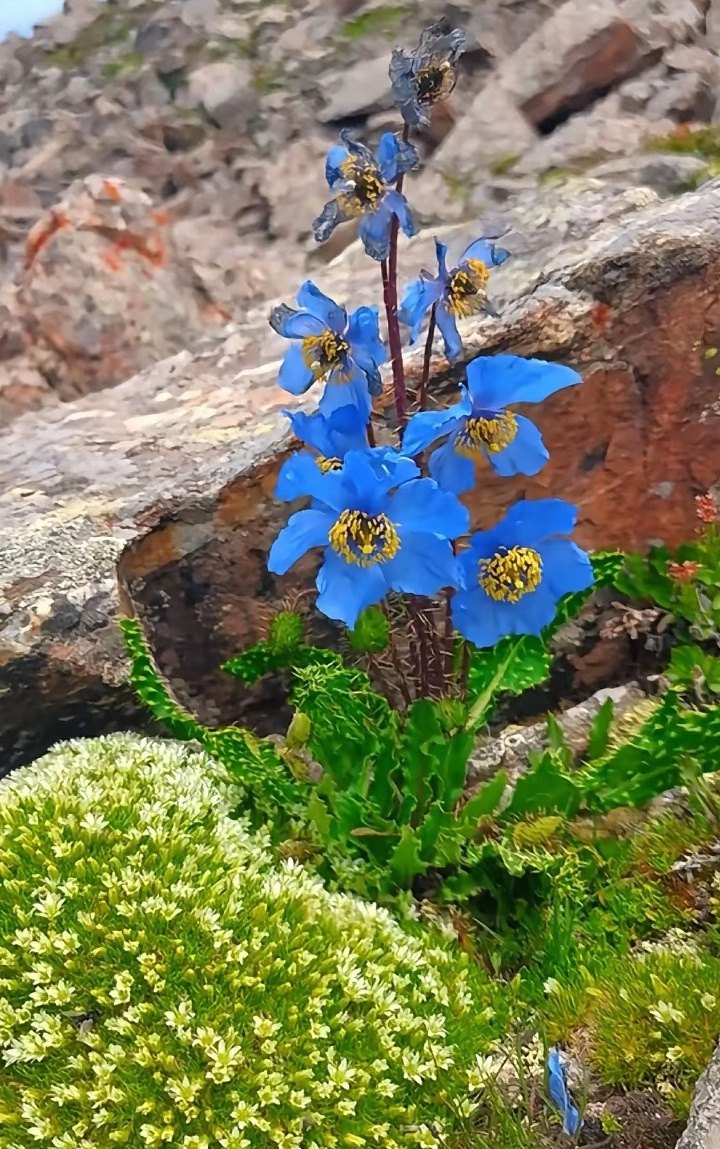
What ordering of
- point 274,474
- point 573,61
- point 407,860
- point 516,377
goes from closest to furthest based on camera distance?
point 516,377, point 407,860, point 274,474, point 573,61

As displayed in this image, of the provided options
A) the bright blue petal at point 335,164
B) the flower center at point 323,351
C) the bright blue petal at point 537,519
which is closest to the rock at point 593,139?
the bright blue petal at point 335,164

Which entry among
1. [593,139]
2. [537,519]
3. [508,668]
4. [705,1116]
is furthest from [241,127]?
[705,1116]

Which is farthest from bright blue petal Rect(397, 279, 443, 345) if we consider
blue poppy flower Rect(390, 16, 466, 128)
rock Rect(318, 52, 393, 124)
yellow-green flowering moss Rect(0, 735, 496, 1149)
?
rock Rect(318, 52, 393, 124)

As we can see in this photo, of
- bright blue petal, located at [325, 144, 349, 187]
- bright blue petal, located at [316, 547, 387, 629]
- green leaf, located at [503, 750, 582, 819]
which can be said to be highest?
bright blue petal, located at [325, 144, 349, 187]

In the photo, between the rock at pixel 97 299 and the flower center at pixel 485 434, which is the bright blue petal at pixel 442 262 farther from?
the rock at pixel 97 299

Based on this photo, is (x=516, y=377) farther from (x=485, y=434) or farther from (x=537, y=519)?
(x=537, y=519)

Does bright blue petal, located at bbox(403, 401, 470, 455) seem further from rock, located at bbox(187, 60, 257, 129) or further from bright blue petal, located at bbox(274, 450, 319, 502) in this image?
rock, located at bbox(187, 60, 257, 129)
